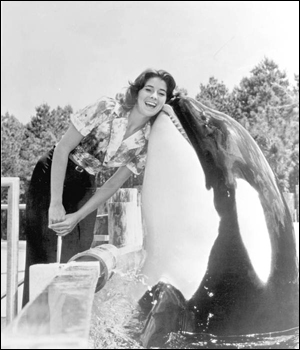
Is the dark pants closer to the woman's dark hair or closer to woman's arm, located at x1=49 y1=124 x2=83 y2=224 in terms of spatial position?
woman's arm, located at x1=49 y1=124 x2=83 y2=224

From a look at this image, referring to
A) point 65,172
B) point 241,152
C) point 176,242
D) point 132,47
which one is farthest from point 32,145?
point 241,152

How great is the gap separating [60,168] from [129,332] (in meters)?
0.86

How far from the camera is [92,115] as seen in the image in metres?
2.45

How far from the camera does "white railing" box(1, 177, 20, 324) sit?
2436mm

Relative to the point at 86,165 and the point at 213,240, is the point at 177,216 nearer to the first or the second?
the point at 213,240

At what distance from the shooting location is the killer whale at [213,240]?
227 centimetres

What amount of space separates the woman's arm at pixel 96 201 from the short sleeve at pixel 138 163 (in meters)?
0.03

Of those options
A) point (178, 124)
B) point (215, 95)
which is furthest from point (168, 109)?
point (215, 95)

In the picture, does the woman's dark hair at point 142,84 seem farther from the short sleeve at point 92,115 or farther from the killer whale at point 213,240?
the killer whale at point 213,240

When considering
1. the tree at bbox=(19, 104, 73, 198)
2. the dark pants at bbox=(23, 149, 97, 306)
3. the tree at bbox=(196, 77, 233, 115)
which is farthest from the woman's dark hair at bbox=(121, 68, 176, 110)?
the dark pants at bbox=(23, 149, 97, 306)

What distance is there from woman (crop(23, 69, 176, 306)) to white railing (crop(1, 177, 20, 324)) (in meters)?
0.08

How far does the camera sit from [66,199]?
2.48 metres

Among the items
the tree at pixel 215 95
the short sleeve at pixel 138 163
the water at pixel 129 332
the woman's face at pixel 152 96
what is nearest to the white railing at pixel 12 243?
the water at pixel 129 332

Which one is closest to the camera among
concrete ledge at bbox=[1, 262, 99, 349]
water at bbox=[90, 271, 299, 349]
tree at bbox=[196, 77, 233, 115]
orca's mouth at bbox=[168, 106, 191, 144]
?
concrete ledge at bbox=[1, 262, 99, 349]
